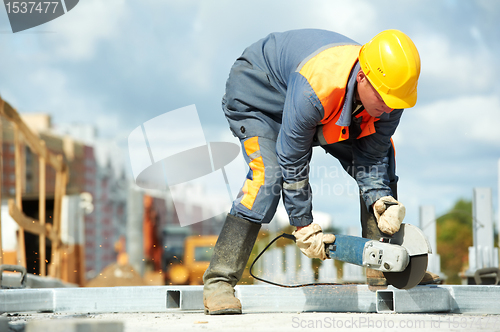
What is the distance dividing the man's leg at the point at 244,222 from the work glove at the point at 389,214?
58 centimetres

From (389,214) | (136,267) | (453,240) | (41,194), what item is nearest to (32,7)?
(41,194)

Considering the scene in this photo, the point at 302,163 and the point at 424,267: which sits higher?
the point at 302,163

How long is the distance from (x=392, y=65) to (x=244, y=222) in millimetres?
1114

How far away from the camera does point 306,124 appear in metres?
2.45

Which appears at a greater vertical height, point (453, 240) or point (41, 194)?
point (41, 194)

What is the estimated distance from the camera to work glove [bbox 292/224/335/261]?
2.61 m

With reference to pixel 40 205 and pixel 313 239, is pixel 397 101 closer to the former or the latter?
pixel 313 239

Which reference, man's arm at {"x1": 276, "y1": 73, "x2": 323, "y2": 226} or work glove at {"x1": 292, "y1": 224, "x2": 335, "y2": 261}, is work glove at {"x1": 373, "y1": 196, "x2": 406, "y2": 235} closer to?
work glove at {"x1": 292, "y1": 224, "x2": 335, "y2": 261}

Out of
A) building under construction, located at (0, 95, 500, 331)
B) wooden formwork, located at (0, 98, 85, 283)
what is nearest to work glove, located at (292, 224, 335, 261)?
building under construction, located at (0, 95, 500, 331)

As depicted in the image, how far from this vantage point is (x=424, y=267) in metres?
2.58

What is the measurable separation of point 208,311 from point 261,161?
33.8 inches

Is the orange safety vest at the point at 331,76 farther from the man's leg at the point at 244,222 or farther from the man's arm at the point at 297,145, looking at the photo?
the man's leg at the point at 244,222

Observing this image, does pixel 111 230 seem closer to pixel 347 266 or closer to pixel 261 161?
pixel 347 266

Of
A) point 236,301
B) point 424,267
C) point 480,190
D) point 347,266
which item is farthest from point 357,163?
point 347,266
